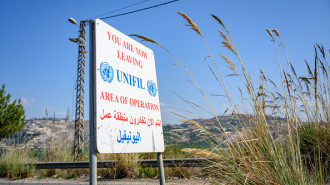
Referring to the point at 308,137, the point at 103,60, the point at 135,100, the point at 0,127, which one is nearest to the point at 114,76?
the point at 103,60

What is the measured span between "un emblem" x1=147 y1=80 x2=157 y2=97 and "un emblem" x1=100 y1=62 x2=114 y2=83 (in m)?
0.86

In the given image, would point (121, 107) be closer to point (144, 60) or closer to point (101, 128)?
point (101, 128)

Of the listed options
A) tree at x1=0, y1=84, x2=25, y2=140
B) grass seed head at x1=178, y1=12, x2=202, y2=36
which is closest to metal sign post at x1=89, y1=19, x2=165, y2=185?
grass seed head at x1=178, y1=12, x2=202, y2=36

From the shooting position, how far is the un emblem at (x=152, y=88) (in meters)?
3.45

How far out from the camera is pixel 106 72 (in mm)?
2568

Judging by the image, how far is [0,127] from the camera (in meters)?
25.3

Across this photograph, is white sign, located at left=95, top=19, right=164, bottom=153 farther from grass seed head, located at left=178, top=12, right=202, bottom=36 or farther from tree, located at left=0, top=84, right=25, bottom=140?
tree, located at left=0, top=84, right=25, bottom=140

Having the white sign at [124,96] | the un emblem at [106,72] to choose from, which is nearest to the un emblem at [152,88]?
the white sign at [124,96]

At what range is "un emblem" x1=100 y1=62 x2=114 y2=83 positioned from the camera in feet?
8.20

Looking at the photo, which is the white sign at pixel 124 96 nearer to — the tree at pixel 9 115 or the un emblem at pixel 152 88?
the un emblem at pixel 152 88

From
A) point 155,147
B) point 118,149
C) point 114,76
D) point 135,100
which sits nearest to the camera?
point 118,149

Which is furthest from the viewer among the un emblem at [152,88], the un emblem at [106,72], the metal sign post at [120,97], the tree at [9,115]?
the tree at [9,115]

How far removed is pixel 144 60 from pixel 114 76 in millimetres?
905

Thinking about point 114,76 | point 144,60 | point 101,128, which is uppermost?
point 144,60
